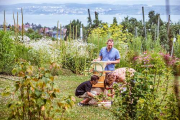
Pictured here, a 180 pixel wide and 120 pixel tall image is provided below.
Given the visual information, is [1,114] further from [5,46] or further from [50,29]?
[50,29]

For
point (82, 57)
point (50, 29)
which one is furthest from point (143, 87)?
point (50, 29)

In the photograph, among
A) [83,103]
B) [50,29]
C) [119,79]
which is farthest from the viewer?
[50,29]

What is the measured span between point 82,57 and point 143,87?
7830 millimetres

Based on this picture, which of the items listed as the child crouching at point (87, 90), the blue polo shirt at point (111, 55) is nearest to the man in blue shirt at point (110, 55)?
the blue polo shirt at point (111, 55)

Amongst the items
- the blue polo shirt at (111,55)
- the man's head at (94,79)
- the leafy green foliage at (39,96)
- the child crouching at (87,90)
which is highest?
the blue polo shirt at (111,55)

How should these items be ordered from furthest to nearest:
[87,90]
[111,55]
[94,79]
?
1. [111,55]
2. [87,90]
3. [94,79]

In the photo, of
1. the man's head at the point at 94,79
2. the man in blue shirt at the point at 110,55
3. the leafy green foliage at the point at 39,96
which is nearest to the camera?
the leafy green foliage at the point at 39,96

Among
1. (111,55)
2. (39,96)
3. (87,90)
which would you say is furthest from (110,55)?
(39,96)

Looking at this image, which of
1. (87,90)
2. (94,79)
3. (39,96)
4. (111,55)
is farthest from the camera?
(111,55)

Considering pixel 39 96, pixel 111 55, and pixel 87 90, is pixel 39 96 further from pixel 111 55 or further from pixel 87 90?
pixel 111 55

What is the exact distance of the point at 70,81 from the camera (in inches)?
354

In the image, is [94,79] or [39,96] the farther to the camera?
[94,79]

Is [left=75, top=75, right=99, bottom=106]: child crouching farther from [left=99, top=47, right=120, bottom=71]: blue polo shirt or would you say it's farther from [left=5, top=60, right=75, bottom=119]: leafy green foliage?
[left=5, top=60, right=75, bottom=119]: leafy green foliage

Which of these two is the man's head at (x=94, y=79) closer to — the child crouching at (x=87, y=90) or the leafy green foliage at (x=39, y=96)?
the child crouching at (x=87, y=90)
